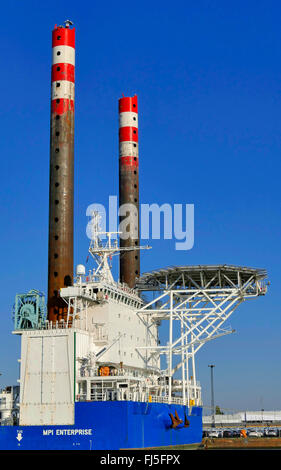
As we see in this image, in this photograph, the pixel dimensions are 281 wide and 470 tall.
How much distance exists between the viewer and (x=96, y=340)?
4922 cm

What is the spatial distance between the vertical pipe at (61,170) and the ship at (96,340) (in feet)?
0.25

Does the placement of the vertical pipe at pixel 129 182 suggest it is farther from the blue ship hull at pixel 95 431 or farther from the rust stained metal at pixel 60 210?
the blue ship hull at pixel 95 431

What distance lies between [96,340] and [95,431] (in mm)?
8017

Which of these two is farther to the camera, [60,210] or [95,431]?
[60,210]

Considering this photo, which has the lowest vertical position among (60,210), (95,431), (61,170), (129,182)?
(95,431)

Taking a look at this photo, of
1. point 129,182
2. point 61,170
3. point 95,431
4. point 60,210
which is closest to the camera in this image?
point 95,431

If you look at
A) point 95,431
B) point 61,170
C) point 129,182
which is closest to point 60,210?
point 61,170

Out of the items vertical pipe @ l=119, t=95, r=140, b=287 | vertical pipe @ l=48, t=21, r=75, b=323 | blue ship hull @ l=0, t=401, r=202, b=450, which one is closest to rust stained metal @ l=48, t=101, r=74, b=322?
vertical pipe @ l=48, t=21, r=75, b=323

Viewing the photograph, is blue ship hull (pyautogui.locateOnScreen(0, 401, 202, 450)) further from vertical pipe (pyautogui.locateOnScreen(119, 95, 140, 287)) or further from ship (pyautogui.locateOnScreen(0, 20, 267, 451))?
vertical pipe (pyautogui.locateOnScreen(119, 95, 140, 287))

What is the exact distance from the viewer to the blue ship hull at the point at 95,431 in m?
42.2

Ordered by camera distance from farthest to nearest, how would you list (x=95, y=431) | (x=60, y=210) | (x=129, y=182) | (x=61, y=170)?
(x=129, y=182)
(x=61, y=170)
(x=60, y=210)
(x=95, y=431)

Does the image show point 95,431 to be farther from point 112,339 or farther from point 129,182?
point 129,182

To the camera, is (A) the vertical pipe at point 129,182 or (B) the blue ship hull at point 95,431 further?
(A) the vertical pipe at point 129,182

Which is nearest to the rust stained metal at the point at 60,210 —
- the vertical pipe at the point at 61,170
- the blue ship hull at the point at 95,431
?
the vertical pipe at the point at 61,170
